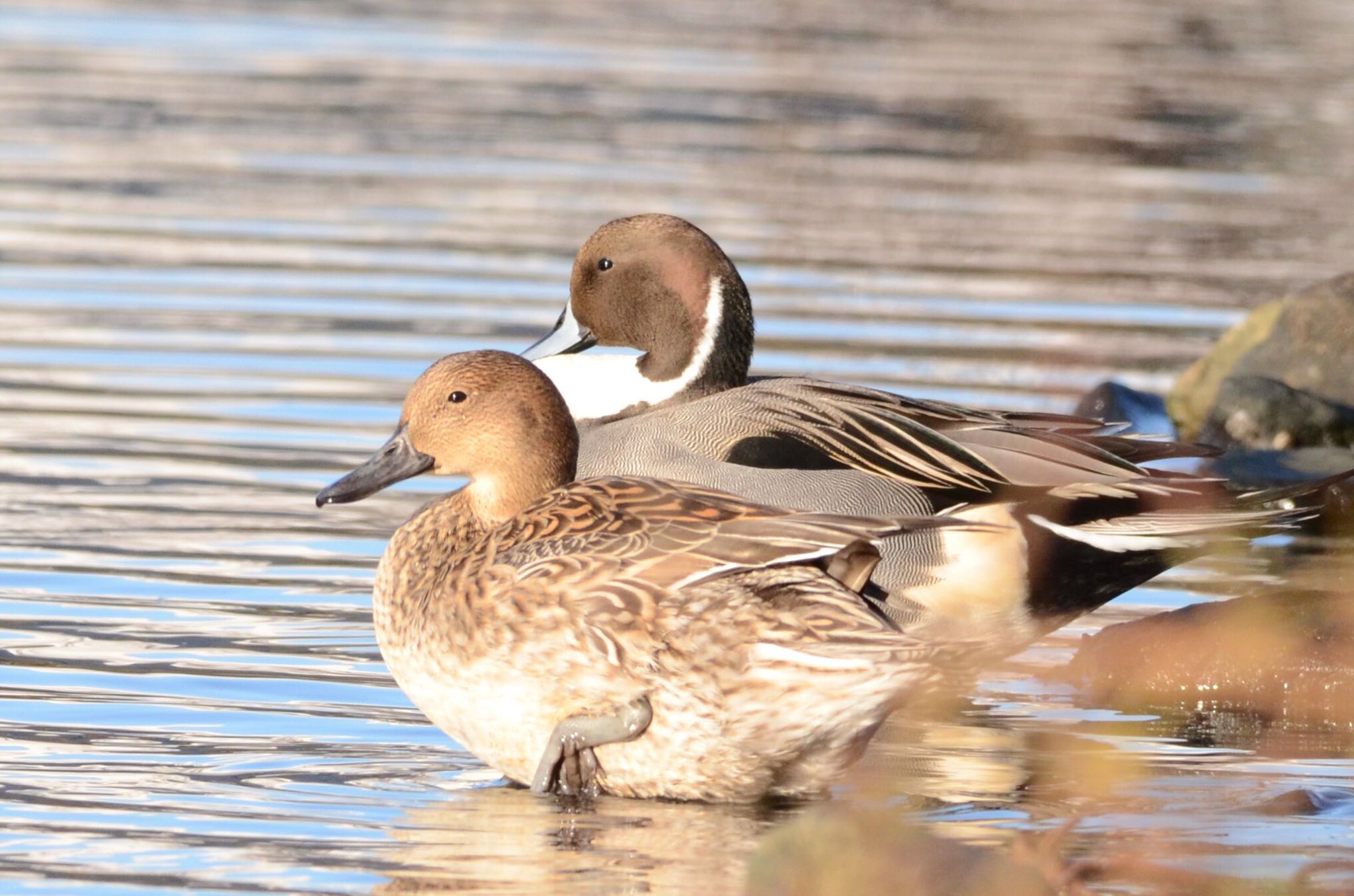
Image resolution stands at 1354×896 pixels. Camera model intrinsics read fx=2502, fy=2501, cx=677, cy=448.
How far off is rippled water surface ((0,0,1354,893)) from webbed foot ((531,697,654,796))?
92 mm

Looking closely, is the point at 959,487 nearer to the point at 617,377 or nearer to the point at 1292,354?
the point at 617,377

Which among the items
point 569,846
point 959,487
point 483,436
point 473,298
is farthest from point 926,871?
point 473,298

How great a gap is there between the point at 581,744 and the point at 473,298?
5.94 meters

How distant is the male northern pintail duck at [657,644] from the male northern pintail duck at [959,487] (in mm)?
726

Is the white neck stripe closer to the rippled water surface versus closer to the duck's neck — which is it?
the duck's neck

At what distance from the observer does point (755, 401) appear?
5.99 m

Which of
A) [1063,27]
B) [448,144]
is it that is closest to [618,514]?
[448,144]

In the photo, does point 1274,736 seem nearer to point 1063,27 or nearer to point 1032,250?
point 1032,250

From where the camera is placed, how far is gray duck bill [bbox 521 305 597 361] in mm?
6848

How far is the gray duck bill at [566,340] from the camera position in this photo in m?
6.85

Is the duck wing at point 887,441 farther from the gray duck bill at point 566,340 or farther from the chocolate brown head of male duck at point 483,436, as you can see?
the gray duck bill at point 566,340

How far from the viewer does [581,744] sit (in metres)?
4.83

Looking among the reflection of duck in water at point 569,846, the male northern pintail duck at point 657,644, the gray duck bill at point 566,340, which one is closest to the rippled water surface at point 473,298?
the reflection of duck in water at point 569,846

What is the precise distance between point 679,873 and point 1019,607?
163 centimetres
